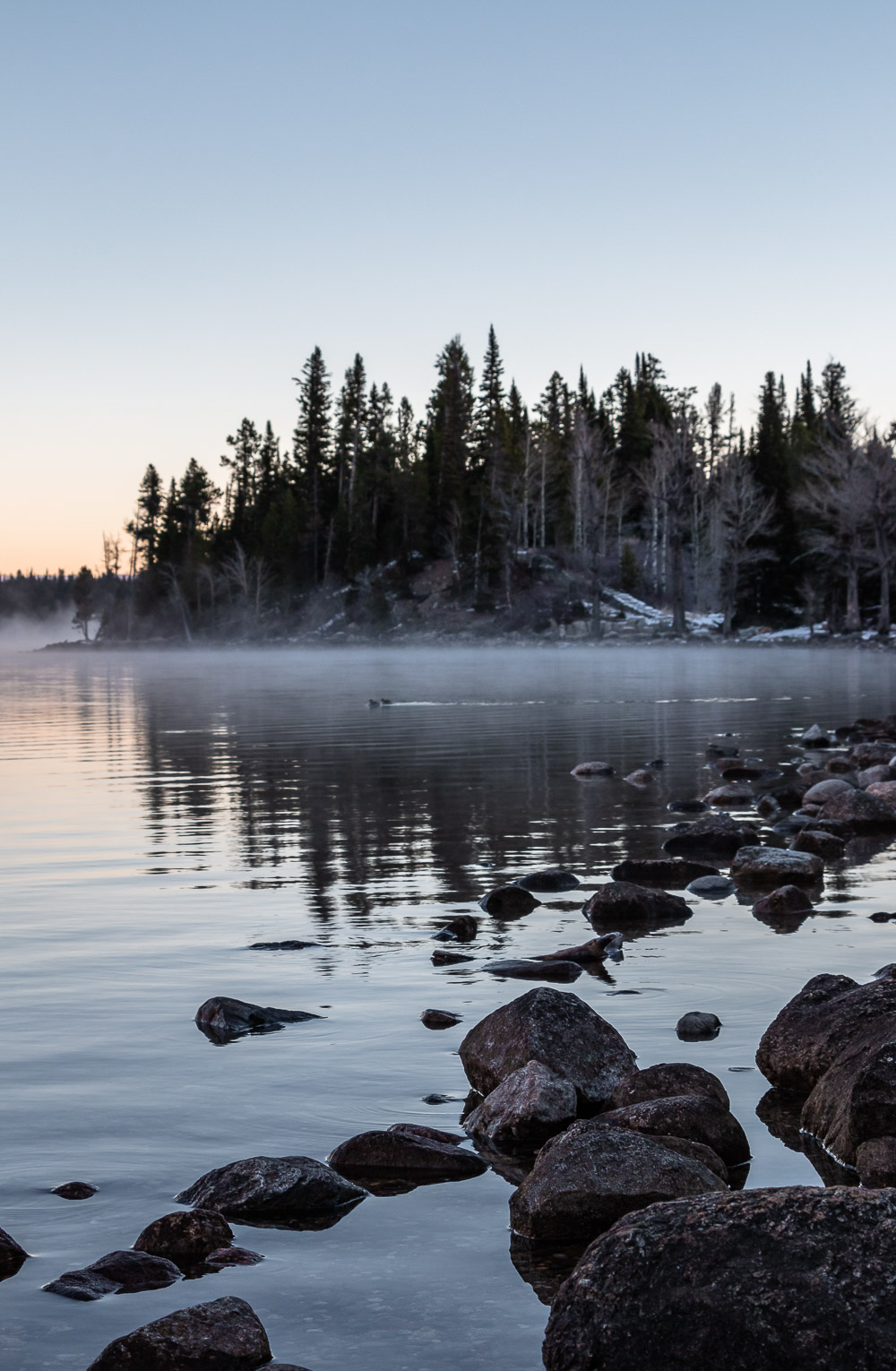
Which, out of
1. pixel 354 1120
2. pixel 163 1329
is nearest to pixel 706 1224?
pixel 163 1329

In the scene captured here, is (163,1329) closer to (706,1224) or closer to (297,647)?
(706,1224)

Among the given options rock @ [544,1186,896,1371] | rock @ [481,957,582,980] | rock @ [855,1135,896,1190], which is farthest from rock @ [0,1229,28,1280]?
rock @ [481,957,582,980]

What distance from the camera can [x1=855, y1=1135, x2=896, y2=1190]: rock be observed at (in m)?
4.47

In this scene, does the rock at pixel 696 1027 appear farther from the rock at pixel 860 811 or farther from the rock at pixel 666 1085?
the rock at pixel 860 811

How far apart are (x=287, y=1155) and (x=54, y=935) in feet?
15.7

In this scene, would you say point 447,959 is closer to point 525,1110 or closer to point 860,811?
point 525,1110

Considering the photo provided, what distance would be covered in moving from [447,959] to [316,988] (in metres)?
0.90

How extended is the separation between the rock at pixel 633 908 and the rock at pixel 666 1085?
3.78 metres

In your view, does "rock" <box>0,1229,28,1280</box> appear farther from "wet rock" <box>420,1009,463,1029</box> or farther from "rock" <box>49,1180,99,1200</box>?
"wet rock" <box>420,1009,463,1029</box>

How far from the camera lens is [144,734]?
2789 centimetres

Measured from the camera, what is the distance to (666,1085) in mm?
5262

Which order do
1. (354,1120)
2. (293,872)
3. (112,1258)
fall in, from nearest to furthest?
1. (112,1258)
2. (354,1120)
3. (293,872)

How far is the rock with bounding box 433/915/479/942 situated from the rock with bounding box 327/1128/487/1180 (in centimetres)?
372

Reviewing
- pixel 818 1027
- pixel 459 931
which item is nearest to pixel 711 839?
pixel 459 931
